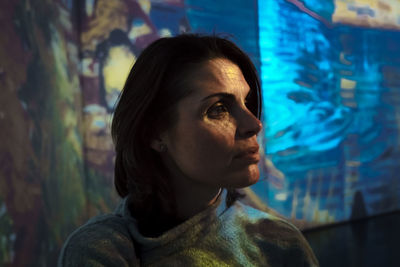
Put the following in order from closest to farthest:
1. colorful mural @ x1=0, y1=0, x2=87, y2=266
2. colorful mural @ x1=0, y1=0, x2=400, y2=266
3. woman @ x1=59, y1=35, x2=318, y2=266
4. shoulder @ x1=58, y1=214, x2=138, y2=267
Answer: shoulder @ x1=58, y1=214, x2=138, y2=267 → woman @ x1=59, y1=35, x2=318, y2=266 → colorful mural @ x1=0, y1=0, x2=87, y2=266 → colorful mural @ x1=0, y1=0, x2=400, y2=266

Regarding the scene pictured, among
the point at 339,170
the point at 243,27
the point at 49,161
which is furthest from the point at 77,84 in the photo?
the point at 339,170

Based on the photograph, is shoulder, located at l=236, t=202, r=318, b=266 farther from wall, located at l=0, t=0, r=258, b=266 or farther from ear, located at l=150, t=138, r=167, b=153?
wall, located at l=0, t=0, r=258, b=266

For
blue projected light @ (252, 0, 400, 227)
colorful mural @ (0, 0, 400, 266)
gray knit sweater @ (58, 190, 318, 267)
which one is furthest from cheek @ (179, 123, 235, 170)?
blue projected light @ (252, 0, 400, 227)

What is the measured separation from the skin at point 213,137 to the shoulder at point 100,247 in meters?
0.18

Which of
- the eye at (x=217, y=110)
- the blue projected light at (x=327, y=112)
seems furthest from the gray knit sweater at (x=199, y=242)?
the blue projected light at (x=327, y=112)

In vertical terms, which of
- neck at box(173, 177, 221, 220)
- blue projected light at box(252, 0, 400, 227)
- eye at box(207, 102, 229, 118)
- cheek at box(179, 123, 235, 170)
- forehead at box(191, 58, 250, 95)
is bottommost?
blue projected light at box(252, 0, 400, 227)

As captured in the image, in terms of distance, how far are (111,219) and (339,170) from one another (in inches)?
186

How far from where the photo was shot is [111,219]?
3.22 feet

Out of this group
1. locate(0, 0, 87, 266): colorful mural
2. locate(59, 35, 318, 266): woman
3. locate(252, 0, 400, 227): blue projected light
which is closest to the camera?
locate(59, 35, 318, 266): woman

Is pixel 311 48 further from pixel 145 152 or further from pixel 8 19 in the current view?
pixel 145 152

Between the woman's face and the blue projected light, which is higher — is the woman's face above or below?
above

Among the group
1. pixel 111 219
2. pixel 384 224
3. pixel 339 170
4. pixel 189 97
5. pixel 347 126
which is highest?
pixel 189 97

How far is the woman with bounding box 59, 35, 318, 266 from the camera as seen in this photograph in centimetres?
98

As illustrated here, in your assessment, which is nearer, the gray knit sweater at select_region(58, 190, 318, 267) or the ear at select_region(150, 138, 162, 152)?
the gray knit sweater at select_region(58, 190, 318, 267)
